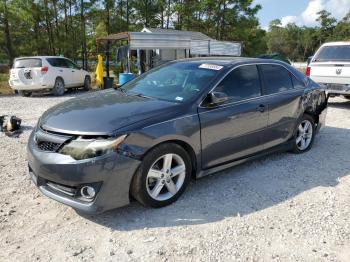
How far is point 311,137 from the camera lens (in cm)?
599

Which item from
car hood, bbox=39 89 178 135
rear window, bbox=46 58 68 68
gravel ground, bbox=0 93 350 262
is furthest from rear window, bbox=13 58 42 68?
car hood, bbox=39 89 178 135

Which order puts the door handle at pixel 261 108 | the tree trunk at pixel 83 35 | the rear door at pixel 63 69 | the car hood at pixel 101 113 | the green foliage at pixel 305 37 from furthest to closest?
the green foliage at pixel 305 37 → the tree trunk at pixel 83 35 → the rear door at pixel 63 69 → the door handle at pixel 261 108 → the car hood at pixel 101 113

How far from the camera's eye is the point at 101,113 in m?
3.73

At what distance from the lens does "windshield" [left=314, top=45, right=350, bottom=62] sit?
32.8 ft

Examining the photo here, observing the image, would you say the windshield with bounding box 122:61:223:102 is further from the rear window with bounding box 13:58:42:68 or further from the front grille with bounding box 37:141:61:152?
the rear window with bounding box 13:58:42:68

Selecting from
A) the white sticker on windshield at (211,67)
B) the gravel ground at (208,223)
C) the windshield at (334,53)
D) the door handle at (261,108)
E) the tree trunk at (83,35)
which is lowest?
the gravel ground at (208,223)

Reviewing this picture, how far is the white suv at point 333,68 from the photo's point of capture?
974 centimetres

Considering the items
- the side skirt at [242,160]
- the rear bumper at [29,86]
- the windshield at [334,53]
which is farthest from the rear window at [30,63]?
the side skirt at [242,160]

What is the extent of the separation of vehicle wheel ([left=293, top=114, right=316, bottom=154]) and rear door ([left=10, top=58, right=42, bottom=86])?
10547 millimetres

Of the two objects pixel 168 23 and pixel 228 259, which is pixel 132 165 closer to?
pixel 228 259

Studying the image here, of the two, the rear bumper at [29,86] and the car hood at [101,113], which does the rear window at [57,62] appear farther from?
the car hood at [101,113]

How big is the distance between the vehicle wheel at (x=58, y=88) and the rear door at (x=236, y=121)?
35.8 ft

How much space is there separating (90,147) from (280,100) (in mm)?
3005

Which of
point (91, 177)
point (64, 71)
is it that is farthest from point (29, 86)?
point (91, 177)
